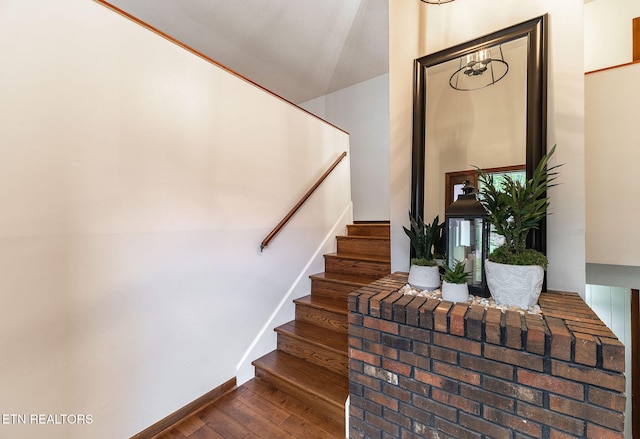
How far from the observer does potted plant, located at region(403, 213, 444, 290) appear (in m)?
1.24

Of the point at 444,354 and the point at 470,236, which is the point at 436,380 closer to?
the point at 444,354

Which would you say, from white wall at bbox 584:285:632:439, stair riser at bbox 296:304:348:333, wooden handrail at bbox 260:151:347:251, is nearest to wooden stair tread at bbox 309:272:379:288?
stair riser at bbox 296:304:348:333

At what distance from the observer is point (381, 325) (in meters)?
1.17

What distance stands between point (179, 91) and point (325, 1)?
171 cm

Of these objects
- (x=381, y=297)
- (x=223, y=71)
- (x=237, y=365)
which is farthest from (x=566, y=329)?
(x=223, y=71)

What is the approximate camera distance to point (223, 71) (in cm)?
177

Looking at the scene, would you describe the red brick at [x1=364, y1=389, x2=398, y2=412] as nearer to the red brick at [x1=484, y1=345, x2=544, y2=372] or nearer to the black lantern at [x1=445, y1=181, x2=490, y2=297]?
the red brick at [x1=484, y1=345, x2=544, y2=372]

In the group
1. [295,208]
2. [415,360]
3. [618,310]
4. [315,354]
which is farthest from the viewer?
[295,208]

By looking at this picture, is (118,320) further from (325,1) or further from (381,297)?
(325,1)

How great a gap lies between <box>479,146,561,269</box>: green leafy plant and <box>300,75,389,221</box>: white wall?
8.73 feet

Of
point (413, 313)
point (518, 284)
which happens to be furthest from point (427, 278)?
point (518, 284)

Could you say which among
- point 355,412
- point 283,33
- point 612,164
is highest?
point 283,33

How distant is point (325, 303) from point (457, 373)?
131cm

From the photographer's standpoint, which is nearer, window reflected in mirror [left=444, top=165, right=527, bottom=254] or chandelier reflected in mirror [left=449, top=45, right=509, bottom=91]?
window reflected in mirror [left=444, top=165, right=527, bottom=254]
